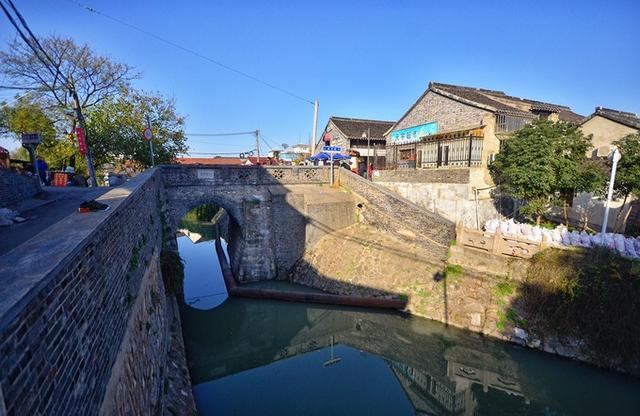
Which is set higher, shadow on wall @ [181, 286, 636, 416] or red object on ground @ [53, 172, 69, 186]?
red object on ground @ [53, 172, 69, 186]

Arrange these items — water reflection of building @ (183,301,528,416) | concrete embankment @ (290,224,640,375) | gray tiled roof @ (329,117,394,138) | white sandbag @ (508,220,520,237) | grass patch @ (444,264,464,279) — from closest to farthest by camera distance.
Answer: concrete embankment @ (290,224,640,375) → water reflection of building @ (183,301,528,416) → white sandbag @ (508,220,520,237) → grass patch @ (444,264,464,279) → gray tiled roof @ (329,117,394,138)

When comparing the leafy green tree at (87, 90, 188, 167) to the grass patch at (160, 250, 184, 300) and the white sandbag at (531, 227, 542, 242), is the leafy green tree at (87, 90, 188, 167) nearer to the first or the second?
the grass patch at (160, 250, 184, 300)

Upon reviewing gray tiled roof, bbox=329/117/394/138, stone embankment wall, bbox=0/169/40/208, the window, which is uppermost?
gray tiled roof, bbox=329/117/394/138

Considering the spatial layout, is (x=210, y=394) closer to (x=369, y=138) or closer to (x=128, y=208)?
(x=128, y=208)

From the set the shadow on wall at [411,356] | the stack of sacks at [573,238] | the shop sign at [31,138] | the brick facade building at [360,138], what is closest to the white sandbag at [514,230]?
the stack of sacks at [573,238]

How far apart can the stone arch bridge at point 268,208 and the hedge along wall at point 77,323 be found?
9.10 meters

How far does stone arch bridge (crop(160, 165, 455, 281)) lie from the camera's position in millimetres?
14188

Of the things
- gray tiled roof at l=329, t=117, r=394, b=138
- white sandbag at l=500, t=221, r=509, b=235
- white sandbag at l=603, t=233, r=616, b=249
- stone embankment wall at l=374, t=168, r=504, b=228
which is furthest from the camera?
gray tiled roof at l=329, t=117, r=394, b=138

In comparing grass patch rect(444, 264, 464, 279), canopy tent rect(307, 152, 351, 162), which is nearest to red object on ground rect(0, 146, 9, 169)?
canopy tent rect(307, 152, 351, 162)

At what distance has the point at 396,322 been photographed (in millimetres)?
11117

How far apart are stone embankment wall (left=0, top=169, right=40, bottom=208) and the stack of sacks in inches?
554

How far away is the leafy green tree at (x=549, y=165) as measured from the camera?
10953 millimetres

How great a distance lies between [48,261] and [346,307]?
11019 mm

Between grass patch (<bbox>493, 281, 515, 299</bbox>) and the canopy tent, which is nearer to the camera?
grass patch (<bbox>493, 281, 515, 299</bbox>)
